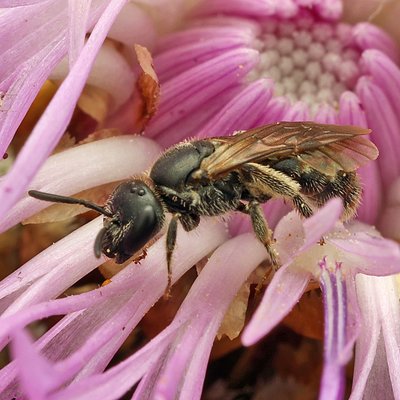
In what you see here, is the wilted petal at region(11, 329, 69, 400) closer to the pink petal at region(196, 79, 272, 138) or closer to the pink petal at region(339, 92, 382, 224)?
the pink petal at region(196, 79, 272, 138)

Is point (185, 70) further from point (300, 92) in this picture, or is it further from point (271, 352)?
point (271, 352)

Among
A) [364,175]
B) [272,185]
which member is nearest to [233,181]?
[272,185]

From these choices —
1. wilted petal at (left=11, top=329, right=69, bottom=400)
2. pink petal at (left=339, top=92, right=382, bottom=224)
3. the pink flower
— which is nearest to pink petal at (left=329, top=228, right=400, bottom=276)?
the pink flower

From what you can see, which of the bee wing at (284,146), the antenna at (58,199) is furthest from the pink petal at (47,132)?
the bee wing at (284,146)

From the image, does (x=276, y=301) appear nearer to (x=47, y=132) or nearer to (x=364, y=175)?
(x=47, y=132)

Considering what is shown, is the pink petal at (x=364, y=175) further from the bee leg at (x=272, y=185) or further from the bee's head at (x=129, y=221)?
the bee's head at (x=129, y=221)

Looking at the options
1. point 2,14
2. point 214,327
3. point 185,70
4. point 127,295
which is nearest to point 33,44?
point 2,14
